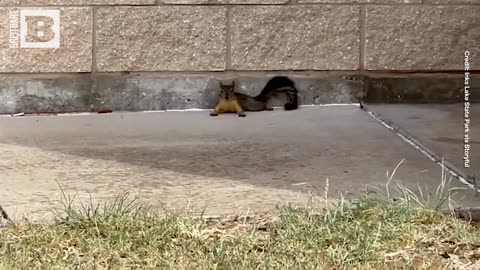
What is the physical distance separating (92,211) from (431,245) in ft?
3.92

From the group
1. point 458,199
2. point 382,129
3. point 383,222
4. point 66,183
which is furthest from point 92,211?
point 382,129

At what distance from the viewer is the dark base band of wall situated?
5570mm

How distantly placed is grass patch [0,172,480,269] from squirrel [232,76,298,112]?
241 centimetres

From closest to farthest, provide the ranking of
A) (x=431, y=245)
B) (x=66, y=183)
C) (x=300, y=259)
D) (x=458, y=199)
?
(x=300, y=259), (x=431, y=245), (x=458, y=199), (x=66, y=183)

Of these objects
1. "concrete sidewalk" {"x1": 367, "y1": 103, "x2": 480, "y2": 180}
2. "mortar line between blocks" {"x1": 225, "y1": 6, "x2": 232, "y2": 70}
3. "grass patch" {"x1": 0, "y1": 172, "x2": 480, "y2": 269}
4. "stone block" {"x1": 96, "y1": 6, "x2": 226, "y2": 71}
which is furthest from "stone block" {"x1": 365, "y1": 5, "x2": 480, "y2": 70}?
"grass patch" {"x1": 0, "y1": 172, "x2": 480, "y2": 269}

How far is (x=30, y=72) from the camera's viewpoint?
5543 mm

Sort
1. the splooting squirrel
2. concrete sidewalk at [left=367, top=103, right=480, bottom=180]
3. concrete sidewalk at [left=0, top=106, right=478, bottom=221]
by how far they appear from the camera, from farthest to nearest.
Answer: the splooting squirrel < concrete sidewalk at [left=367, top=103, right=480, bottom=180] < concrete sidewalk at [left=0, top=106, right=478, bottom=221]

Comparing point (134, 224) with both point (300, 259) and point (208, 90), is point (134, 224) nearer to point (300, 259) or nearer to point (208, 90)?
point (300, 259)

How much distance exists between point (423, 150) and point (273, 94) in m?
1.45

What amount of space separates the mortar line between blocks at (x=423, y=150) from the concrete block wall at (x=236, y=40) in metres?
0.46

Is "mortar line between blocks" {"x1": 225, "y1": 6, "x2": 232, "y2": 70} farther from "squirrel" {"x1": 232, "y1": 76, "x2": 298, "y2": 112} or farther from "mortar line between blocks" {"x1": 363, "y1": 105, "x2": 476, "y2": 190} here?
"mortar line between blocks" {"x1": 363, "y1": 105, "x2": 476, "y2": 190}

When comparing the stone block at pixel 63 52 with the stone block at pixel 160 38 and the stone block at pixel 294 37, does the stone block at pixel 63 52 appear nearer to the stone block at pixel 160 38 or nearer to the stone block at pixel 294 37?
the stone block at pixel 160 38

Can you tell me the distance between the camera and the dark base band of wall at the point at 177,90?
5.57 metres

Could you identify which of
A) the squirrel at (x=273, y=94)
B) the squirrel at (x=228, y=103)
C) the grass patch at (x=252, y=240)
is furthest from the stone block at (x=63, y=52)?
the grass patch at (x=252, y=240)
